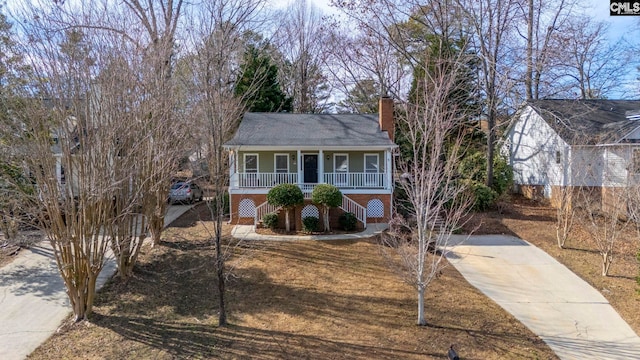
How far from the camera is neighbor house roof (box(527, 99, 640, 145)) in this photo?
14.8m

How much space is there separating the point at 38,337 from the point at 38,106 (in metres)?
3.96

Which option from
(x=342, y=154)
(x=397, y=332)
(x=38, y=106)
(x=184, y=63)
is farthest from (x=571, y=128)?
(x=38, y=106)

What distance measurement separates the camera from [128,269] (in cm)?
868

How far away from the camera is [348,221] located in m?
13.3

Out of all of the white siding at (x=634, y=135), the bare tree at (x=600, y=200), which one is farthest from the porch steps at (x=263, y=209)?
the white siding at (x=634, y=135)

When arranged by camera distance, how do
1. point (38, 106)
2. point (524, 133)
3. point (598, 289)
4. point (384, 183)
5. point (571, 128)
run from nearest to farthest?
point (38, 106) < point (598, 289) < point (384, 183) < point (571, 128) < point (524, 133)

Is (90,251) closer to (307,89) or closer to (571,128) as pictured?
(571,128)

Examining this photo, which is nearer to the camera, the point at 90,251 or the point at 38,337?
the point at 38,337

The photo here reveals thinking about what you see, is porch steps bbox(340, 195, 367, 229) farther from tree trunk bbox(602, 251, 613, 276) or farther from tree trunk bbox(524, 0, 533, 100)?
tree trunk bbox(524, 0, 533, 100)

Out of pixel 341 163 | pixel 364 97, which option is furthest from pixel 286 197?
pixel 364 97

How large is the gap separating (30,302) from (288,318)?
5.54 m

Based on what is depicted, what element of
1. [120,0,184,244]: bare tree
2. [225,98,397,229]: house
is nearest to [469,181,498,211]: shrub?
[225,98,397,229]: house

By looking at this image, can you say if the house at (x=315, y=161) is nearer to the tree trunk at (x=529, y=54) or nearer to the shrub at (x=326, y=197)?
the shrub at (x=326, y=197)

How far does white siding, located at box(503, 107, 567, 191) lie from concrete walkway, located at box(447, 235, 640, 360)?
7562mm
